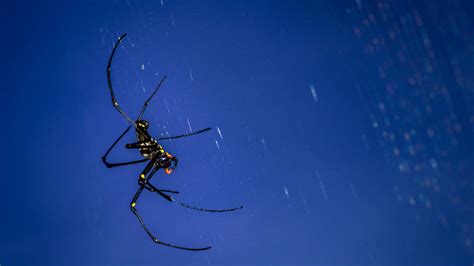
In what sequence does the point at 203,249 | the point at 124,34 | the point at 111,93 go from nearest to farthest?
1. the point at 124,34
2. the point at 111,93
3. the point at 203,249

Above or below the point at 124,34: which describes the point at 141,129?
below

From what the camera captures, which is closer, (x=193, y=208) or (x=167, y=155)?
(x=167, y=155)

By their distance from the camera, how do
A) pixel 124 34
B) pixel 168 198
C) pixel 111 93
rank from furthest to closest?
pixel 168 198 → pixel 111 93 → pixel 124 34

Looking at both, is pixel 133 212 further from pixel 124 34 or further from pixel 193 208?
Result: pixel 124 34

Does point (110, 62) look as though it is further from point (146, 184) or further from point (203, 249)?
point (203, 249)

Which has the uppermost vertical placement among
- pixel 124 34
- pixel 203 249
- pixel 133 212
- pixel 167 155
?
pixel 124 34

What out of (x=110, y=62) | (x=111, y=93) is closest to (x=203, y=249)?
(x=111, y=93)

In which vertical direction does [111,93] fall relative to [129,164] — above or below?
above

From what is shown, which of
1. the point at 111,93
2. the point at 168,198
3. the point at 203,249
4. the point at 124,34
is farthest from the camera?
the point at 168,198

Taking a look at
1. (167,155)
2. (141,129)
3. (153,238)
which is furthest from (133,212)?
(141,129)
